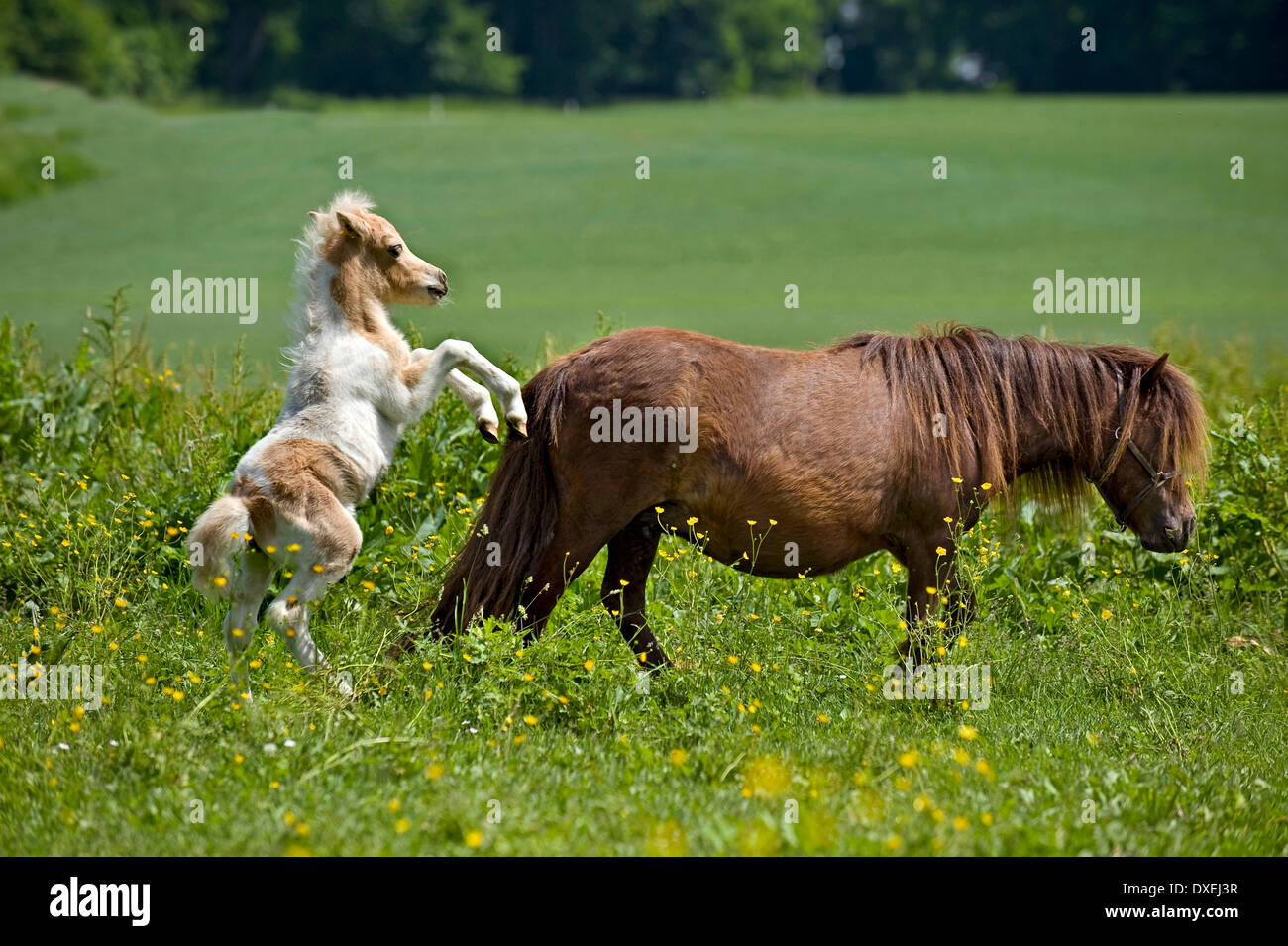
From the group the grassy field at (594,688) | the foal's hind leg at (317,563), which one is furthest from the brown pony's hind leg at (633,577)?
the foal's hind leg at (317,563)

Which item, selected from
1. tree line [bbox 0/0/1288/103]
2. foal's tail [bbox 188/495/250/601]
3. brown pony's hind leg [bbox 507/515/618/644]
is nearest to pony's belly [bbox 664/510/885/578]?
A: brown pony's hind leg [bbox 507/515/618/644]

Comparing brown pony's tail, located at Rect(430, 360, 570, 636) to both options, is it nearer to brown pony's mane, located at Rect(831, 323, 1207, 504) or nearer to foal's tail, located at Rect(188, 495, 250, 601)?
foal's tail, located at Rect(188, 495, 250, 601)

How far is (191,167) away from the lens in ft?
136

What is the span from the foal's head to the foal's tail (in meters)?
1.00

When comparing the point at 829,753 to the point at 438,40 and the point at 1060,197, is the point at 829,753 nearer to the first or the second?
the point at 1060,197

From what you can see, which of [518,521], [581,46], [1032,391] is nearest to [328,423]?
[518,521]

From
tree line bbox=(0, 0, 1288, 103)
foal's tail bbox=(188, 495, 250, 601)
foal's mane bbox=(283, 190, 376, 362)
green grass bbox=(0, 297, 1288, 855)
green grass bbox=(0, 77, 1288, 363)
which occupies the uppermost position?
tree line bbox=(0, 0, 1288, 103)

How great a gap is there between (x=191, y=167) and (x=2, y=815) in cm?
4099

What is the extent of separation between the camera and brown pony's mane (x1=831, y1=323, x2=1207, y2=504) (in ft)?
20.2

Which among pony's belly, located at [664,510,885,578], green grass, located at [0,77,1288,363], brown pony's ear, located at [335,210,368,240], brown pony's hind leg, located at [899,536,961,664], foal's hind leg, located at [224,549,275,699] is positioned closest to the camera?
brown pony's ear, located at [335,210,368,240]

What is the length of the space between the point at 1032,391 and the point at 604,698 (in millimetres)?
2730

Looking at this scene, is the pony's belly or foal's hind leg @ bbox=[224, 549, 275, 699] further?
the pony's belly

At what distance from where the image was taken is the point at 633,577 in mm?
6371

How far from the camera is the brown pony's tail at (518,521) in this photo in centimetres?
583
